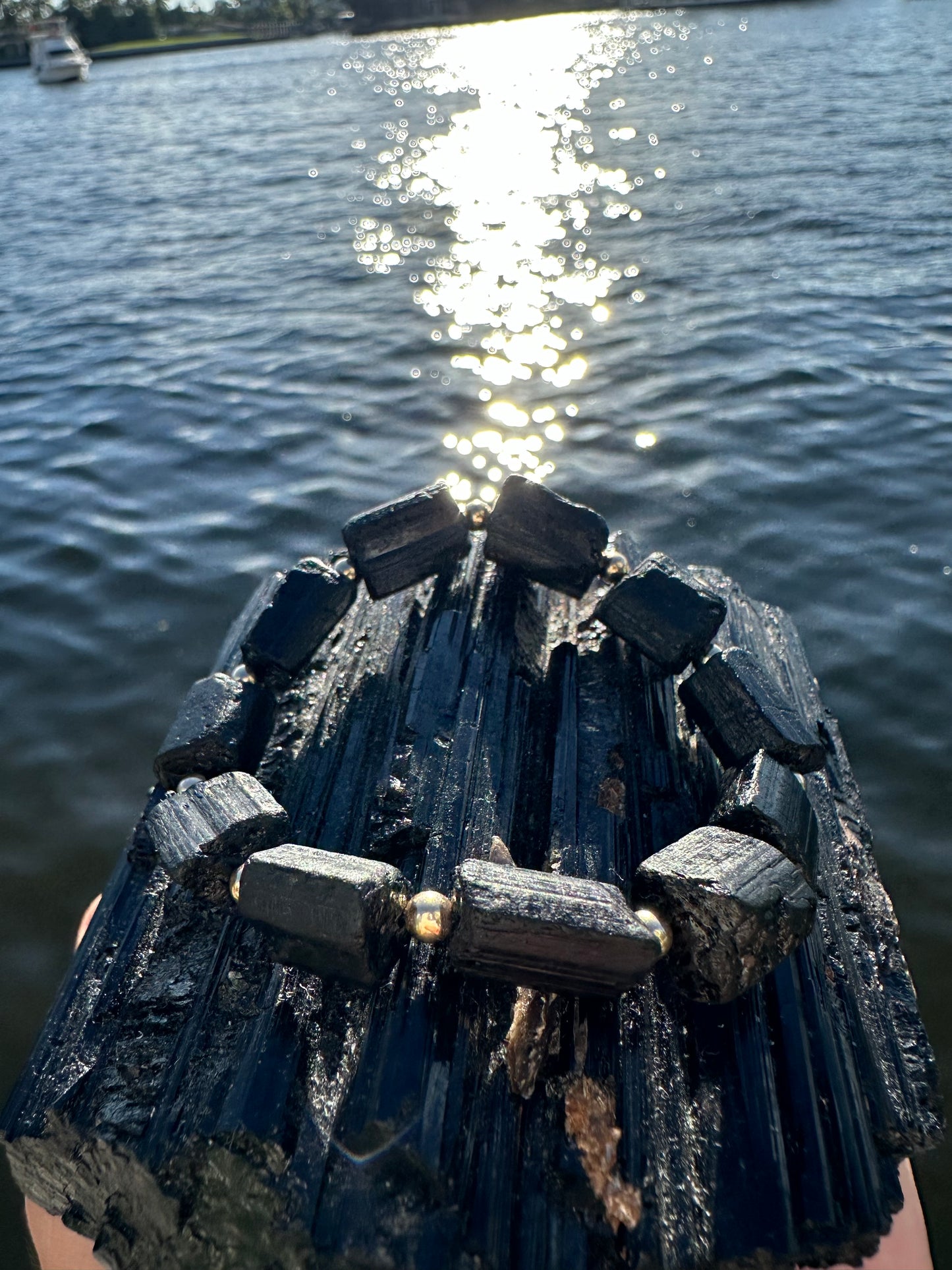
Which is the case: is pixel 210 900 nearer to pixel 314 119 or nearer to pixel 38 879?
pixel 38 879

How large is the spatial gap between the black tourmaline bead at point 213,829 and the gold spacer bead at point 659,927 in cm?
123

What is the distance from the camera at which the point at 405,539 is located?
4.09 metres

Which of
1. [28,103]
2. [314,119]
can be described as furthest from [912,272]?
[28,103]

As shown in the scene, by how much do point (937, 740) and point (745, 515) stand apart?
2308 mm

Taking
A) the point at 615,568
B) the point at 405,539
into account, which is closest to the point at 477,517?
the point at 405,539

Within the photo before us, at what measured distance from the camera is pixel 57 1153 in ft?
7.76

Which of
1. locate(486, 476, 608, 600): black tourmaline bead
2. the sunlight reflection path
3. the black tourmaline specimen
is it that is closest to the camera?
the black tourmaline specimen

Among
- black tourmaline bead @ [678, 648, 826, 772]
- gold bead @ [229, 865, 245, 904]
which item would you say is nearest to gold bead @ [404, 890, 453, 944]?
gold bead @ [229, 865, 245, 904]

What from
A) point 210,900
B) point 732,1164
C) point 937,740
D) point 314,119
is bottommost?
point 937,740

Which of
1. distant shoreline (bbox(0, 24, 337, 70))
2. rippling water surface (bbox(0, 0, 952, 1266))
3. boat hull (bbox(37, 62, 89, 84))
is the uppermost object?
distant shoreline (bbox(0, 24, 337, 70))

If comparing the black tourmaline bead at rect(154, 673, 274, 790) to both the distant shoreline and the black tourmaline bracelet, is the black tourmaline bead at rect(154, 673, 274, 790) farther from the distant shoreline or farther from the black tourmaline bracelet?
the distant shoreline

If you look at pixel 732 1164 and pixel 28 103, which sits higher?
pixel 28 103

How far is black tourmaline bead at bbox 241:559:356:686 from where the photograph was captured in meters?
3.62

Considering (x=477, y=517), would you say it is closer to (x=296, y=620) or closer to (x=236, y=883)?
(x=296, y=620)
